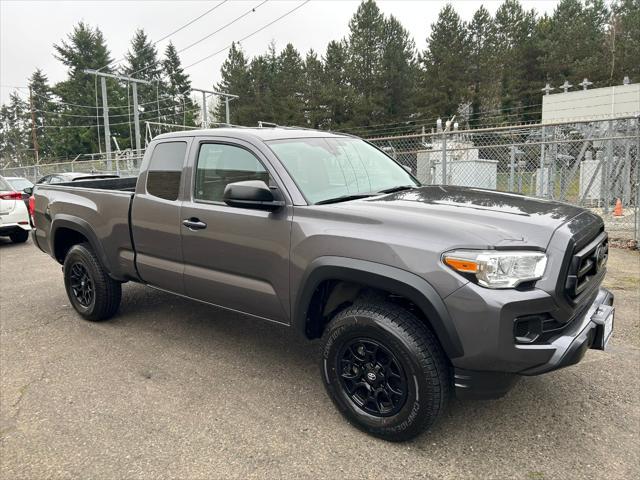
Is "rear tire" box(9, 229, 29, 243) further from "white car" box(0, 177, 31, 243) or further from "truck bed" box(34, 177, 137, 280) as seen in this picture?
"truck bed" box(34, 177, 137, 280)

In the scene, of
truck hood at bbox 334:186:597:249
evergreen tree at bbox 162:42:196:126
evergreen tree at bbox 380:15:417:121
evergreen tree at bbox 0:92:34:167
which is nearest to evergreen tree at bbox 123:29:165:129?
evergreen tree at bbox 162:42:196:126

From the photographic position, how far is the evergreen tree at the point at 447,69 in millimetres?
44562

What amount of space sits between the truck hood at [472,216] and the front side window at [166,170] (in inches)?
63.2

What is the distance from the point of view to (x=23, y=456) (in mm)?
2736

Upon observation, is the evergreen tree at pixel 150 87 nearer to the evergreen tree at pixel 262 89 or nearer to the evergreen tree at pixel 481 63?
the evergreen tree at pixel 262 89

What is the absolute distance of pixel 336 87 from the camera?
45625 mm

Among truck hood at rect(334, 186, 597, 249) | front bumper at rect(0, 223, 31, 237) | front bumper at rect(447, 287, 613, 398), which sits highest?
truck hood at rect(334, 186, 597, 249)

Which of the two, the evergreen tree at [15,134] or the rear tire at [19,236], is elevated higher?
the evergreen tree at [15,134]

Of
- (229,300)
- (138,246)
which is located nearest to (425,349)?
(229,300)

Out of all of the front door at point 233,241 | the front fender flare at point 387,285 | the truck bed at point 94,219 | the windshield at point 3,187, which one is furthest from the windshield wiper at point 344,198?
the windshield at point 3,187

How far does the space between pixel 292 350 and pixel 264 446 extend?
1371 mm

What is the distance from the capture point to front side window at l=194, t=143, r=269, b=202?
11.5 ft

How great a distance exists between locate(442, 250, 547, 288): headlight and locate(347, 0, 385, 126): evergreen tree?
45.0 metres

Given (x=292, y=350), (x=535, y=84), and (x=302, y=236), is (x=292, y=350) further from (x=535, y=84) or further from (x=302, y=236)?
(x=535, y=84)
